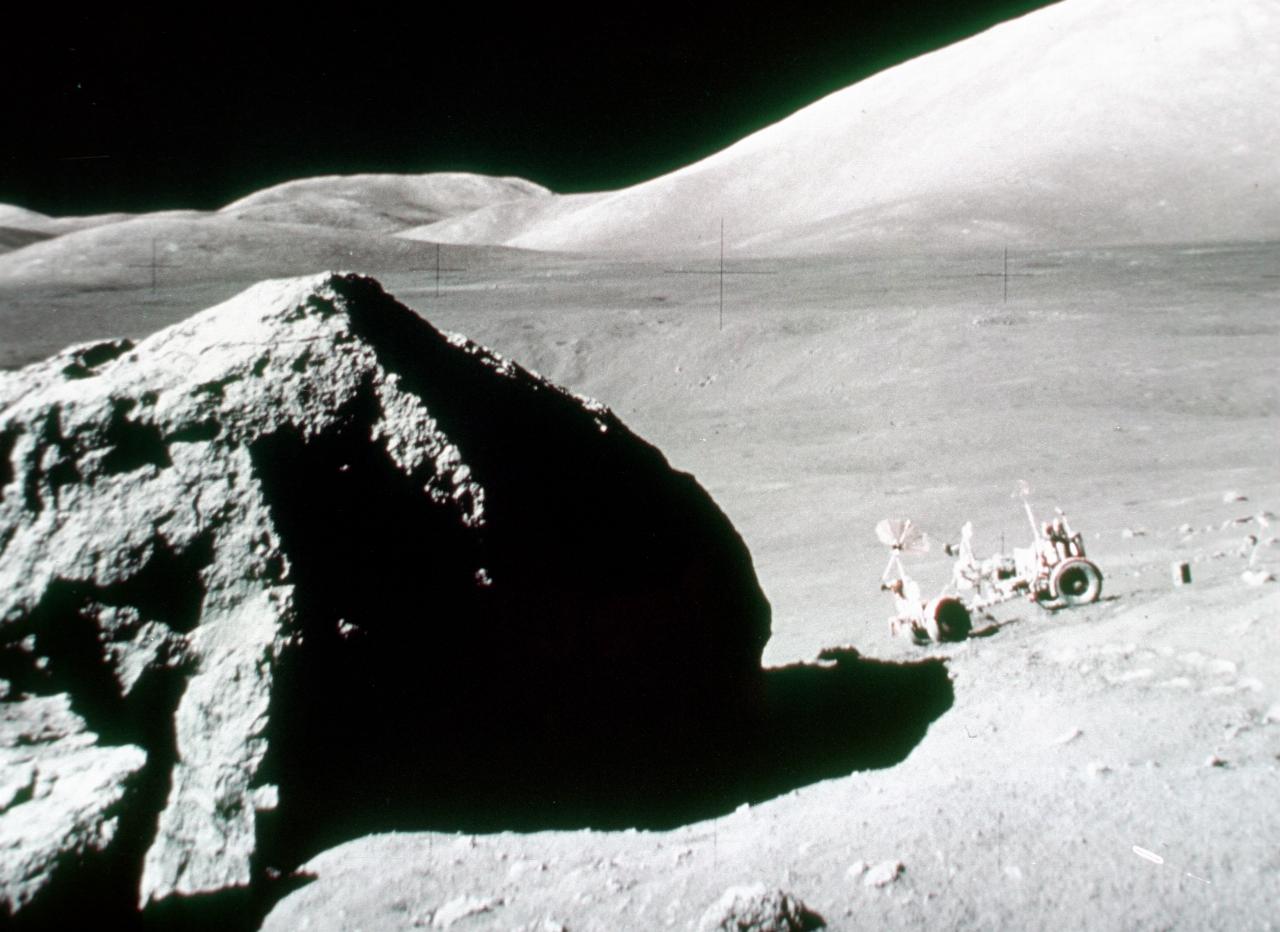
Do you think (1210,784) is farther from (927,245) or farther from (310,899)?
(927,245)

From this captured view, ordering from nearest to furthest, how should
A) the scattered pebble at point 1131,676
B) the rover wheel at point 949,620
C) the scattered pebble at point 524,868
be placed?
1. the scattered pebble at point 524,868
2. the scattered pebble at point 1131,676
3. the rover wheel at point 949,620

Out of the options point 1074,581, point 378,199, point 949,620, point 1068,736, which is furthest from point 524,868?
point 378,199

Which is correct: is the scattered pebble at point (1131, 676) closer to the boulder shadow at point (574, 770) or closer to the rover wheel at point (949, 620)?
the boulder shadow at point (574, 770)

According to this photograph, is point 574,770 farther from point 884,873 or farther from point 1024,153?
point 1024,153

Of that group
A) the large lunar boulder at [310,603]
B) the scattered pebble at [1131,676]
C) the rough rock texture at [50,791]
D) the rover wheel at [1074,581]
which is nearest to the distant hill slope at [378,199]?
the rover wheel at [1074,581]

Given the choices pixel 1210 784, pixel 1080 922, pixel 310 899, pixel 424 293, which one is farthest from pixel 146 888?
pixel 424 293

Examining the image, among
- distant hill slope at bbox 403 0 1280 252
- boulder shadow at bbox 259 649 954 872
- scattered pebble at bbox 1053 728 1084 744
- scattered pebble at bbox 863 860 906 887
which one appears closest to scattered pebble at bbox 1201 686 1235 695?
scattered pebble at bbox 1053 728 1084 744
